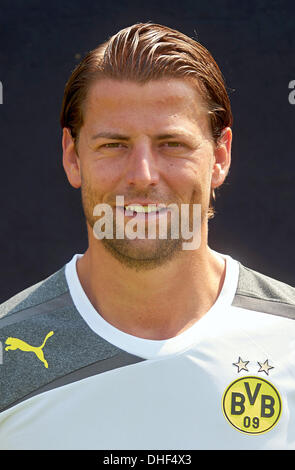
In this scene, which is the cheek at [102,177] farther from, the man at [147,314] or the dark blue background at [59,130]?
the dark blue background at [59,130]

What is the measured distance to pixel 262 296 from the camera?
2.18 metres

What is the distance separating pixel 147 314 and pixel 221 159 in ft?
1.69

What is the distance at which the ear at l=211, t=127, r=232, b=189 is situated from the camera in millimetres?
2184

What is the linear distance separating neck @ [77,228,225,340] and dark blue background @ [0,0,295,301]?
1.87 metres

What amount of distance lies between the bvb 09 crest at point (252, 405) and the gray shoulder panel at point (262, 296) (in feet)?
0.73

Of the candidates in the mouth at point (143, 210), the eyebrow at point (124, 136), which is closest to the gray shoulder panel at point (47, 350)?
the mouth at point (143, 210)

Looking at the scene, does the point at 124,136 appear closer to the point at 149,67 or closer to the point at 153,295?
the point at 149,67

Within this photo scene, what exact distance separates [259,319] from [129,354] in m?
0.39

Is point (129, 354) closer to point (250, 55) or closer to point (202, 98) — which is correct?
point (202, 98)

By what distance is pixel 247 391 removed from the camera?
6.61 ft

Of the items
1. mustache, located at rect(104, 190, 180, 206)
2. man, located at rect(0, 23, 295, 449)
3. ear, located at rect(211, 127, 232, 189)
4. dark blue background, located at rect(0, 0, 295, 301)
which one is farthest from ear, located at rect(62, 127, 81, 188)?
dark blue background, located at rect(0, 0, 295, 301)

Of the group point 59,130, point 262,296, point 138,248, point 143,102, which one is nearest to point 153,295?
point 138,248

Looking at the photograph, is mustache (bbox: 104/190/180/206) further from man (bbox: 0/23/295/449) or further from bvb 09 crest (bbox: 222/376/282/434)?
bvb 09 crest (bbox: 222/376/282/434)

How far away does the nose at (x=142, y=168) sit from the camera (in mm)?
1903
